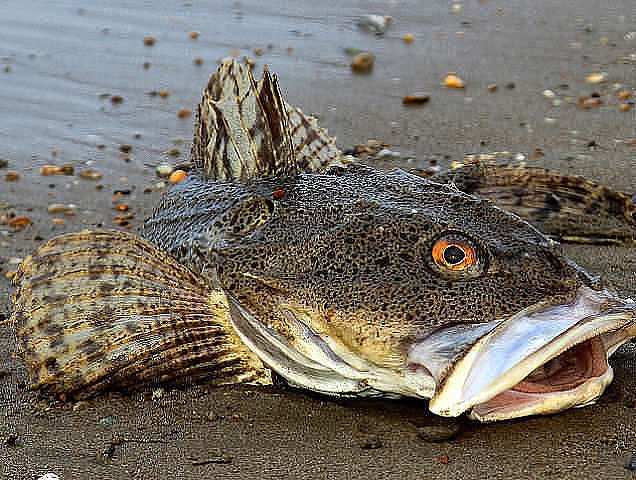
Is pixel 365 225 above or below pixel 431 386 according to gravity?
above

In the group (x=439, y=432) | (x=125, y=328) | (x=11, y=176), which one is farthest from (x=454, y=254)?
(x=11, y=176)

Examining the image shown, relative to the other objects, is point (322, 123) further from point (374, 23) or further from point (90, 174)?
point (374, 23)

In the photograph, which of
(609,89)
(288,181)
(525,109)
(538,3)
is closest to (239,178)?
(288,181)

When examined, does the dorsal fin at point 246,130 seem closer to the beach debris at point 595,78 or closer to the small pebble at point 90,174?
the small pebble at point 90,174

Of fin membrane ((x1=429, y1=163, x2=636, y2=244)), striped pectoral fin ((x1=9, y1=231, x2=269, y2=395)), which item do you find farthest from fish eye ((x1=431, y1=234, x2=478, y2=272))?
fin membrane ((x1=429, y1=163, x2=636, y2=244))

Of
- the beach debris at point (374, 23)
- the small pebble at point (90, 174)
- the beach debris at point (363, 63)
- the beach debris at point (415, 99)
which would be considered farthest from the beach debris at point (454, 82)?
the small pebble at point (90, 174)

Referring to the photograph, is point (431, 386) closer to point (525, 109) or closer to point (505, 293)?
point (505, 293)

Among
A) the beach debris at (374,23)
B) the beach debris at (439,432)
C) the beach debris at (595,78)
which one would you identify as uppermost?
the beach debris at (374,23)
